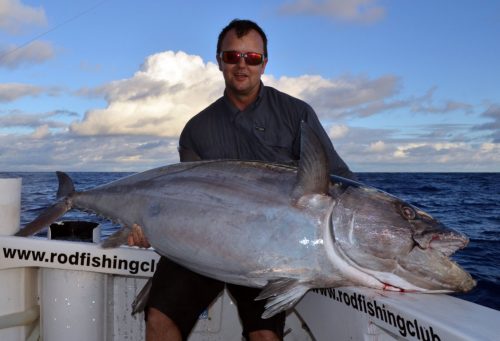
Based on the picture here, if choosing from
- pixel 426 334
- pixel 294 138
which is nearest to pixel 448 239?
pixel 426 334

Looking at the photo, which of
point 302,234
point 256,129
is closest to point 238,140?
point 256,129

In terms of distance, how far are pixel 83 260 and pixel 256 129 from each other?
1.40 meters

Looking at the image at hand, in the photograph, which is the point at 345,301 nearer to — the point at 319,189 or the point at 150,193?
the point at 319,189

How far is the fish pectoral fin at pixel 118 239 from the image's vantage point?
285 centimetres

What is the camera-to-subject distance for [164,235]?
262 centimetres

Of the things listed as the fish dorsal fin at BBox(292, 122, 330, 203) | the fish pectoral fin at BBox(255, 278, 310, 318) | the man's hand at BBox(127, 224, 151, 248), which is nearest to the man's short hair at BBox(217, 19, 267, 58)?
the fish dorsal fin at BBox(292, 122, 330, 203)

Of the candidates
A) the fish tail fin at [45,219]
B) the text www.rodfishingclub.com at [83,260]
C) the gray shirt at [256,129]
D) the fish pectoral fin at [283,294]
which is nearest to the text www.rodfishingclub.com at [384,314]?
the fish pectoral fin at [283,294]

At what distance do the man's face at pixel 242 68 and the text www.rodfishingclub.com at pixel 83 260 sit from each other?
1.26m

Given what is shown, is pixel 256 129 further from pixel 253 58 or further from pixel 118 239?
pixel 118 239

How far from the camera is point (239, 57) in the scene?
304 cm

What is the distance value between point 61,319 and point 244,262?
157 centimetres

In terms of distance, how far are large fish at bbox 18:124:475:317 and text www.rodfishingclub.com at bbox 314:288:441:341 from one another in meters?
0.09

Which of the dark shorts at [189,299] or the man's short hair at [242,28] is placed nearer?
the dark shorts at [189,299]

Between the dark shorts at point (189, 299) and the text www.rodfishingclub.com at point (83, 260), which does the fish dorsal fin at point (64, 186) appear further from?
the dark shorts at point (189, 299)
